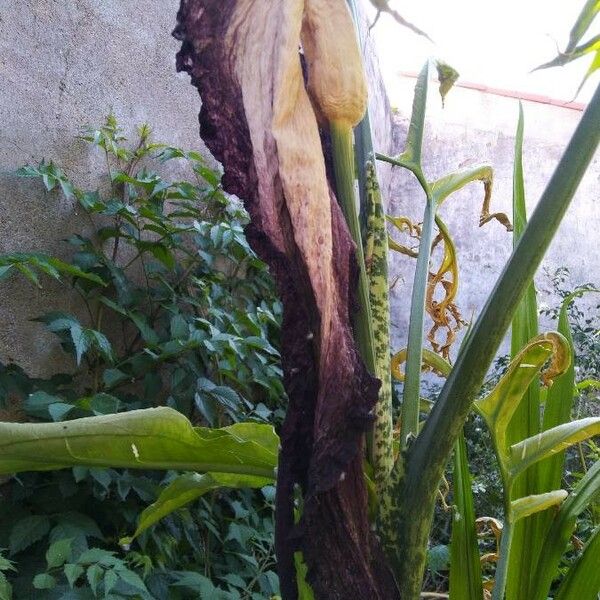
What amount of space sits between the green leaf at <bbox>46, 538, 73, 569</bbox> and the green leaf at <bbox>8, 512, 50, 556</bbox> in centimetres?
6

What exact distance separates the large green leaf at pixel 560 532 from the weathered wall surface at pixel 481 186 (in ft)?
9.71

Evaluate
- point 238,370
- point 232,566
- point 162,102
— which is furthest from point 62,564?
point 162,102

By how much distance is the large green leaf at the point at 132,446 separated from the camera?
0.47m

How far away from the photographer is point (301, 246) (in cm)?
45

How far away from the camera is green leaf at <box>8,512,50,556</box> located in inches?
35.9

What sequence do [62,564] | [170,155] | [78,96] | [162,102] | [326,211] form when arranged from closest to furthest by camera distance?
1. [326,211]
2. [62,564]
3. [78,96]
4. [170,155]
5. [162,102]

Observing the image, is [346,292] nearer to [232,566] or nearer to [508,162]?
[232,566]

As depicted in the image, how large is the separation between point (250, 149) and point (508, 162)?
140 inches

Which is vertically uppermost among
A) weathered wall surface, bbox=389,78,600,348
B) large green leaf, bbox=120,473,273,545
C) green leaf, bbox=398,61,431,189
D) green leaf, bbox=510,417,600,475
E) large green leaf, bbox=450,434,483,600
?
weathered wall surface, bbox=389,78,600,348

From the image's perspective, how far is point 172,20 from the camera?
58.7 inches

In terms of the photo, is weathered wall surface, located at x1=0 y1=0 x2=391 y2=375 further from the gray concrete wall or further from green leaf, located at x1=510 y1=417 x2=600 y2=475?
green leaf, located at x1=510 y1=417 x2=600 y2=475

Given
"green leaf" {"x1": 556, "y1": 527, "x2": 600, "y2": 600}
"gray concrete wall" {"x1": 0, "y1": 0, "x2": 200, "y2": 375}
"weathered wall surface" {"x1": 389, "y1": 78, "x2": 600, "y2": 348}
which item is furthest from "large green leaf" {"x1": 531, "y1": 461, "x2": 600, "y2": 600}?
"weathered wall surface" {"x1": 389, "y1": 78, "x2": 600, "y2": 348}

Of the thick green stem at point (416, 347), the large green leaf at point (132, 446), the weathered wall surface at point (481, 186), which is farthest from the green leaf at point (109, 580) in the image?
the weathered wall surface at point (481, 186)

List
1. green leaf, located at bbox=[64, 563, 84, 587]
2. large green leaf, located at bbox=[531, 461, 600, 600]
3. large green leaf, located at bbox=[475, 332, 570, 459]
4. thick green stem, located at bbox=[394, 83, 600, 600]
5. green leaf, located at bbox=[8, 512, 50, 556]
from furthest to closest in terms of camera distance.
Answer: green leaf, located at bbox=[8, 512, 50, 556] < green leaf, located at bbox=[64, 563, 84, 587] < large green leaf, located at bbox=[531, 461, 600, 600] < large green leaf, located at bbox=[475, 332, 570, 459] < thick green stem, located at bbox=[394, 83, 600, 600]
